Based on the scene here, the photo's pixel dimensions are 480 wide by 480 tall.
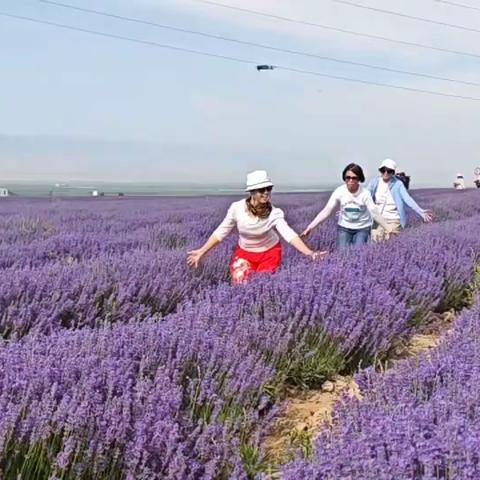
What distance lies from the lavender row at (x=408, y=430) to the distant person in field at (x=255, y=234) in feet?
7.83

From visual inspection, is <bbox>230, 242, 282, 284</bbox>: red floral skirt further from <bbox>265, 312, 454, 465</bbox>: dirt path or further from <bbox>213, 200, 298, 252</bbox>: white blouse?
<bbox>265, 312, 454, 465</bbox>: dirt path

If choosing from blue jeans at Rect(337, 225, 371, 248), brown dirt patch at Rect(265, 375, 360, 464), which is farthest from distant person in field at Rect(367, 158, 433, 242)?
brown dirt patch at Rect(265, 375, 360, 464)

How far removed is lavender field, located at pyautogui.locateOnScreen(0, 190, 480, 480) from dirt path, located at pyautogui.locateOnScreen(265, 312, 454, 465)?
0.18 ft

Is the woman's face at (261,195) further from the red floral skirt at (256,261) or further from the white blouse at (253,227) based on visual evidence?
the red floral skirt at (256,261)

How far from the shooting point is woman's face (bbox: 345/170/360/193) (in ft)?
19.1

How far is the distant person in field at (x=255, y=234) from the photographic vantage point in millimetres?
4464

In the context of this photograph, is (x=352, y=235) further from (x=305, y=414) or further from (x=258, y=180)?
(x=305, y=414)

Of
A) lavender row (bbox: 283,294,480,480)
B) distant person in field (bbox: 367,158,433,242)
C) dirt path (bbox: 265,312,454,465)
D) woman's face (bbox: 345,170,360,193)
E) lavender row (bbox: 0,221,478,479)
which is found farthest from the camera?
distant person in field (bbox: 367,158,433,242)

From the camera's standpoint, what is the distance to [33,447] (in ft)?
5.78

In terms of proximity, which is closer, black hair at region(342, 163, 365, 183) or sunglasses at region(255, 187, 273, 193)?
sunglasses at region(255, 187, 273, 193)

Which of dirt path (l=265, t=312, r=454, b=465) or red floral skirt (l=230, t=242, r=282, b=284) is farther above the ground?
red floral skirt (l=230, t=242, r=282, b=284)

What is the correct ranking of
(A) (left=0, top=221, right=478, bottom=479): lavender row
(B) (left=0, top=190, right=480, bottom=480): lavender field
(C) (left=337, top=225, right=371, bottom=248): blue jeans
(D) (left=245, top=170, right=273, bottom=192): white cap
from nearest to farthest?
(B) (left=0, top=190, right=480, bottom=480): lavender field → (A) (left=0, top=221, right=478, bottom=479): lavender row → (D) (left=245, top=170, right=273, bottom=192): white cap → (C) (left=337, top=225, right=371, bottom=248): blue jeans

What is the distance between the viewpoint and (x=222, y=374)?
2.37 metres

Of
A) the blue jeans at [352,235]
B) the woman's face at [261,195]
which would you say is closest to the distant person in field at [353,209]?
the blue jeans at [352,235]
